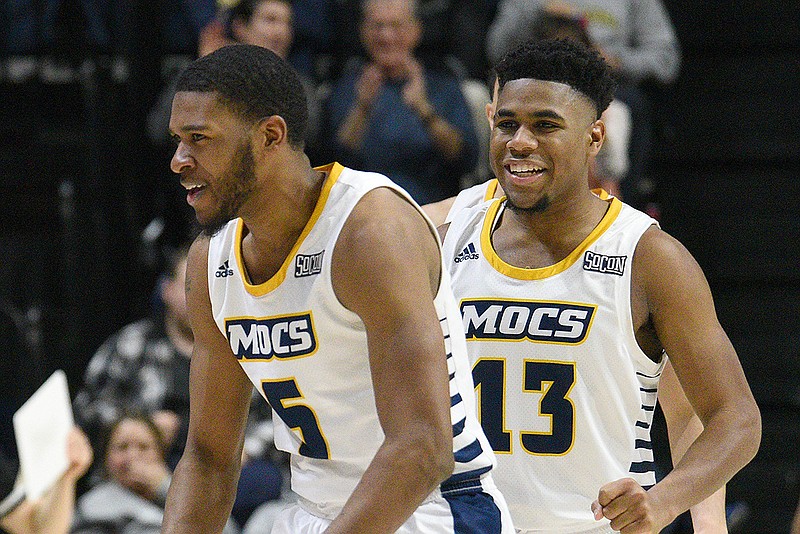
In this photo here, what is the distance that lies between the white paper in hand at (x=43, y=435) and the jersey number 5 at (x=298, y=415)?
1571 millimetres

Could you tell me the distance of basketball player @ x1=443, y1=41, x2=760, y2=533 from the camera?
11.4ft

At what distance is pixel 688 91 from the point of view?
25.2ft

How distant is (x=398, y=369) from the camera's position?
2.68m

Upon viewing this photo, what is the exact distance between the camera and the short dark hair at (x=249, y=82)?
115 inches

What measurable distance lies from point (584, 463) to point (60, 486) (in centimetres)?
225

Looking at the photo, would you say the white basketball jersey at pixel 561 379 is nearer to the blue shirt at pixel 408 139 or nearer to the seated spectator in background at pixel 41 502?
the seated spectator in background at pixel 41 502

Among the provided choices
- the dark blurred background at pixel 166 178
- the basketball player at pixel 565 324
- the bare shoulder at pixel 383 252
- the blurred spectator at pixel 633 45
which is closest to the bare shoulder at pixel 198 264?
the bare shoulder at pixel 383 252

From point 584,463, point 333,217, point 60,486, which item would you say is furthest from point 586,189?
point 60,486

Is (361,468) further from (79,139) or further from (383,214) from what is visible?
(79,139)

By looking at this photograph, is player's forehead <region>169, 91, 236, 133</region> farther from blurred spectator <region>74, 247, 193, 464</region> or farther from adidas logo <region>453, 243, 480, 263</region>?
blurred spectator <region>74, 247, 193, 464</region>

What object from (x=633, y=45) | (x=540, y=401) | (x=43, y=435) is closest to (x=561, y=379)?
(x=540, y=401)

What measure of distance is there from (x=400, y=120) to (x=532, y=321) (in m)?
3.19

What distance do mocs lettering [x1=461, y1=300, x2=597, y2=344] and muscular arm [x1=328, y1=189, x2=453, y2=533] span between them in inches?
28.5

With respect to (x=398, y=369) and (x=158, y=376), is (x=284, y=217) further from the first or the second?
(x=158, y=376)
